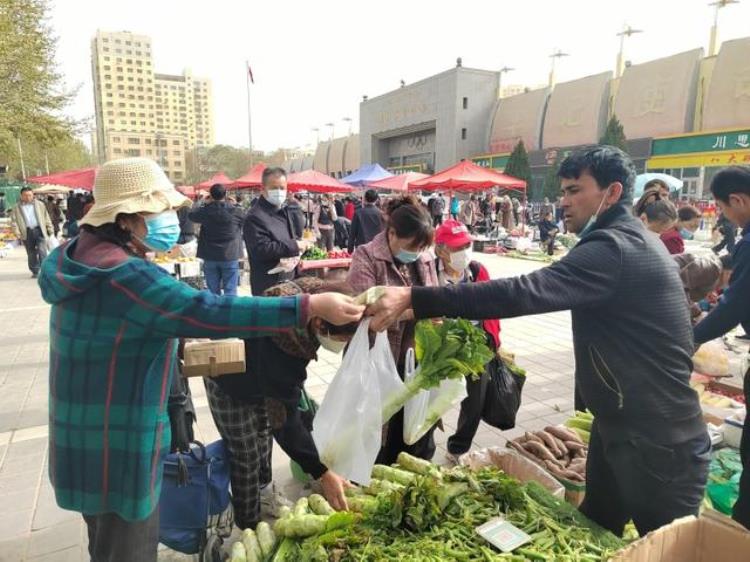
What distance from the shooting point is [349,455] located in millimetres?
2248

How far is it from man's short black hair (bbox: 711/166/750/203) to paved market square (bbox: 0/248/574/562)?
2.49m

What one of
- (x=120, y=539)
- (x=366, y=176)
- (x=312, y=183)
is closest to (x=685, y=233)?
(x=312, y=183)

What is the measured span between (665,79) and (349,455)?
31.8 meters

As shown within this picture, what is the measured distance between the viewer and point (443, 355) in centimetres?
239

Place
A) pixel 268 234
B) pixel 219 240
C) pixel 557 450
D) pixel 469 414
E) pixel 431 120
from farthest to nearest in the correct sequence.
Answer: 1. pixel 431 120
2. pixel 219 240
3. pixel 268 234
4. pixel 469 414
5. pixel 557 450

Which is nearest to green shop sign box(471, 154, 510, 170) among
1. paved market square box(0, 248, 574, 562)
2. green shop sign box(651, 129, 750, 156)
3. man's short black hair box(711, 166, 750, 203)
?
green shop sign box(651, 129, 750, 156)

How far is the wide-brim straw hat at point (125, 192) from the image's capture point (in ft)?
5.34

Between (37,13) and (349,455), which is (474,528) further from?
(37,13)

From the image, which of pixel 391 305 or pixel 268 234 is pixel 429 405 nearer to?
pixel 391 305

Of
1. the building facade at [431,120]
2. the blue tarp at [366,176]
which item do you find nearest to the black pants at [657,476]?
the blue tarp at [366,176]

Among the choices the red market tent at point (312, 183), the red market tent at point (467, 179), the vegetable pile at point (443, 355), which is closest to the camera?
the vegetable pile at point (443, 355)

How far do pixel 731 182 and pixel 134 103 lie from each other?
107506mm

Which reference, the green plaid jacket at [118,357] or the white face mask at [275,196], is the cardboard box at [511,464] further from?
the white face mask at [275,196]

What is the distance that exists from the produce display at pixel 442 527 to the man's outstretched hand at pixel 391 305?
0.80 meters
